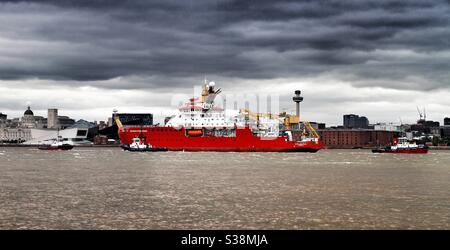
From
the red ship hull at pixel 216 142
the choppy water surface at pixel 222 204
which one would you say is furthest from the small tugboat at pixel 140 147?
the choppy water surface at pixel 222 204

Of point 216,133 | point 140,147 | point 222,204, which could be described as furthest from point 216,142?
point 222,204

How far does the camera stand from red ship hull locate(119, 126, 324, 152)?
404ft

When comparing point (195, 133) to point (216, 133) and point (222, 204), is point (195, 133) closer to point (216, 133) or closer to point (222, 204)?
point (216, 133)

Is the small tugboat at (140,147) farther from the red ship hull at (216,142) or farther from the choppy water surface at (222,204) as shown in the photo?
the choppy water surface at (222,204)

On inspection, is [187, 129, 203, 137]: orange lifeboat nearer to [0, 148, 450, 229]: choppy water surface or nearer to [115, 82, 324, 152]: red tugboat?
[115, 82, 324, 152]: red tugboat

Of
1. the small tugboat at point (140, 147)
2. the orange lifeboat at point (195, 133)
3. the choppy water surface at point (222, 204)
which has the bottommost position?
the choppy water surface at point (222, 204)

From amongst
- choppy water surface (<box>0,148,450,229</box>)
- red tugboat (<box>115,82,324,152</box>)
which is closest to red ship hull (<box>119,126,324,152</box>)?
red tugboat (<box>115,82,324,152</box>)

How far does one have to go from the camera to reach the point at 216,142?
124m

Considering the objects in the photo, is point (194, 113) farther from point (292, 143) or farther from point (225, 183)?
point (225, 183)

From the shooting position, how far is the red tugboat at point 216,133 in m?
124
